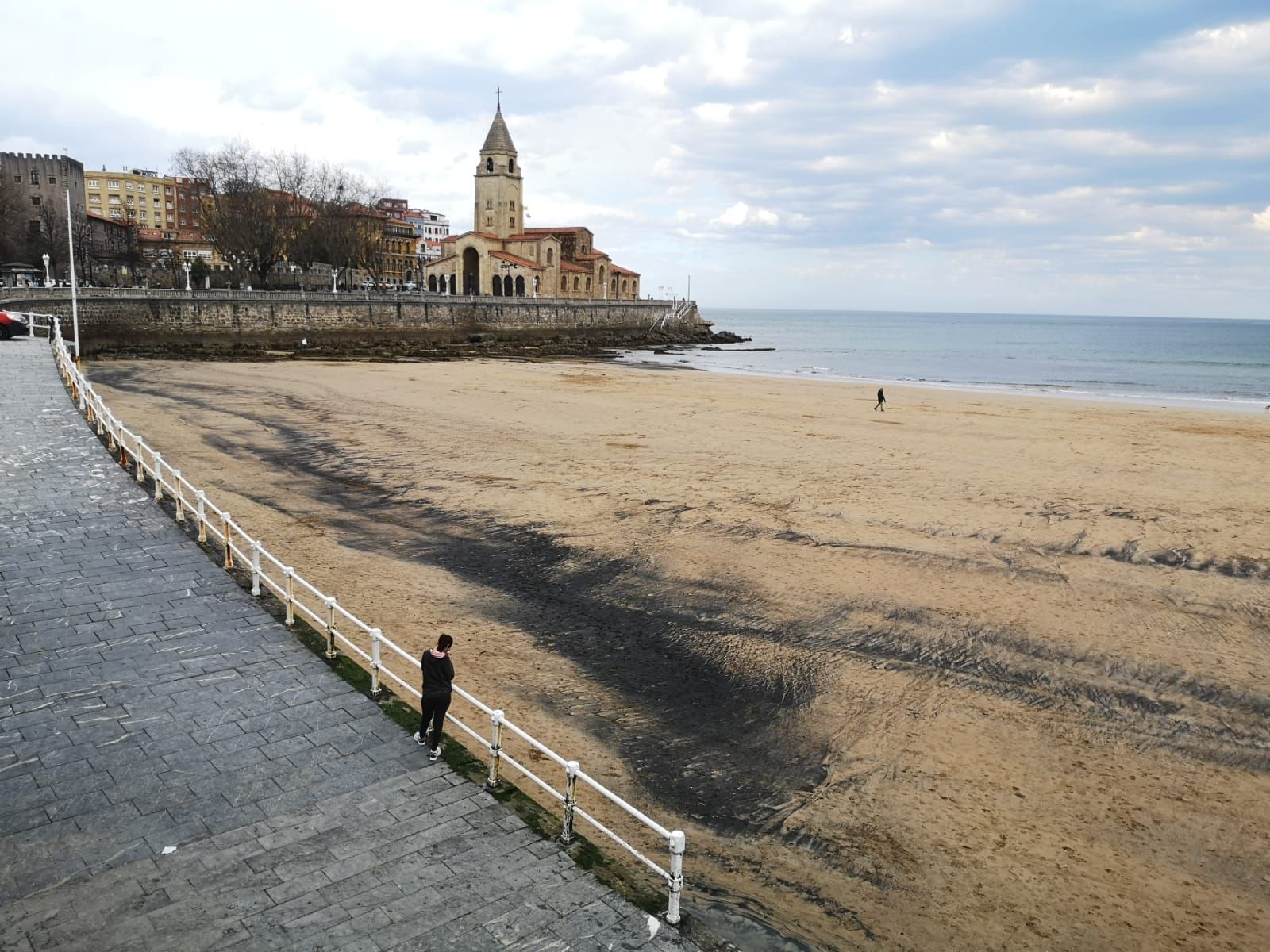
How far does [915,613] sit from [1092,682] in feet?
8.73

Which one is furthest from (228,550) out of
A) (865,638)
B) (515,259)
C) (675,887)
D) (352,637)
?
(515,259)

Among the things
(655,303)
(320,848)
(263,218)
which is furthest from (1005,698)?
(655,303)

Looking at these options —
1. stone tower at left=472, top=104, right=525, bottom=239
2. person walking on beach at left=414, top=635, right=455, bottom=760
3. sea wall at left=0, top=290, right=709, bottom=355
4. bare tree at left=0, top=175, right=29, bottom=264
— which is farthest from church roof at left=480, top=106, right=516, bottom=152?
person walking on beach at left=414, top=635, right=455, bottom=760

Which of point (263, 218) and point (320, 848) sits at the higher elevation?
point (263, 218)

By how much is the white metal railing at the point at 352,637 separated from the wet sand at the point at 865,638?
0.71m

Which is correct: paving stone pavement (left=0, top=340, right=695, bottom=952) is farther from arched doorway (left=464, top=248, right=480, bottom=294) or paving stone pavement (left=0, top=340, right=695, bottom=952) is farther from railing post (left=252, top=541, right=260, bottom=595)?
arched doorway (left=464, top=248, right=480, bottom=294)

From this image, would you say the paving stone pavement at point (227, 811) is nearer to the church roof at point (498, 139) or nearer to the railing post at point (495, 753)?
the railing post at point (495, 753)

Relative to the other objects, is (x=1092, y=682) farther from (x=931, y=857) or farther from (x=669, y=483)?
(x=669, y=483)

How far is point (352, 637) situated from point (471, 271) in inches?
3304

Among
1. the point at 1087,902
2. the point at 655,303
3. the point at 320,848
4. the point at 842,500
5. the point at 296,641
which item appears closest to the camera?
the point at 320,848

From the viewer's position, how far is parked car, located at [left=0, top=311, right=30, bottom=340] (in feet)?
113

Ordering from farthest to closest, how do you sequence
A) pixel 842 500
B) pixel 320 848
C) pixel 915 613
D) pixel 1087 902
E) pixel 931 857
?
1. pixel 842 500
2. pixel 915 613
3. pixel 931 857
4. pixel 1087 902
5. pixel 320 848

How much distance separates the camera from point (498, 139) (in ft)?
300

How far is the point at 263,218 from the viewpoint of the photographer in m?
67.2
